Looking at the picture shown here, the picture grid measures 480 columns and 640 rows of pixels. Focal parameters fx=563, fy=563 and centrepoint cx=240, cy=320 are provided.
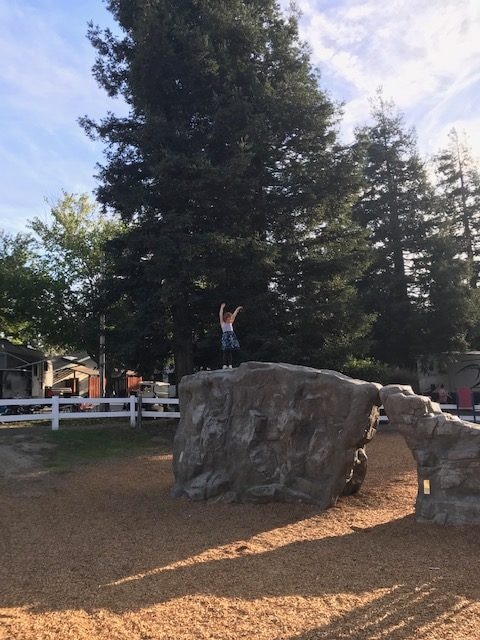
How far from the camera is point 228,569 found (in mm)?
5551

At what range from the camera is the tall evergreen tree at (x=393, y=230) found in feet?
79.8

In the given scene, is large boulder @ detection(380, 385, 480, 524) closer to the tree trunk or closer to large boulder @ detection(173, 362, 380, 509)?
large boulder @ detection(173, 362, 380, 509)

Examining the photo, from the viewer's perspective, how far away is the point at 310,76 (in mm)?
18750

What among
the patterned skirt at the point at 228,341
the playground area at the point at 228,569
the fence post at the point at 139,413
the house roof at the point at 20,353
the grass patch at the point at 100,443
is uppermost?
the house roof at the point at 20,353

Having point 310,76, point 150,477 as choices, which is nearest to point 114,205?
point 310,76

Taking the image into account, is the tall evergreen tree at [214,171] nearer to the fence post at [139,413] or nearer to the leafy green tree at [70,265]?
the fence post at [139,413]

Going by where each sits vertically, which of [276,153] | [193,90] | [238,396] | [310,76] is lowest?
[238,396]

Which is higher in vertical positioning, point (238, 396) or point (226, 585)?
point (238, 396)

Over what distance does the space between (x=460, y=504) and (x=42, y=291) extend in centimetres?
2304

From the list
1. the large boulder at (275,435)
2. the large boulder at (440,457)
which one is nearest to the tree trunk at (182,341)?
the large boulder at (275,435)

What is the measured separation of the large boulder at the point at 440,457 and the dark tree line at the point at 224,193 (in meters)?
8.08

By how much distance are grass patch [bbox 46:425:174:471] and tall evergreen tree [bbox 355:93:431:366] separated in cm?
1223

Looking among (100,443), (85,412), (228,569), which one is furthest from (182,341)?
(228,569)

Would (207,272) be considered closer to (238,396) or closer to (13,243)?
(238,396)
